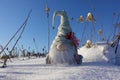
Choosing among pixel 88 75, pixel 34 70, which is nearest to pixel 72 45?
pixel 34 70

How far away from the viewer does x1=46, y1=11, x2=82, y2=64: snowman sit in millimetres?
7297

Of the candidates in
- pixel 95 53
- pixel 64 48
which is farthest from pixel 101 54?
pixel 64 48

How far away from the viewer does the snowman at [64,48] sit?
23.9 ft

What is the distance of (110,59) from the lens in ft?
25.7

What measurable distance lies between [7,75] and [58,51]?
2.16 metres

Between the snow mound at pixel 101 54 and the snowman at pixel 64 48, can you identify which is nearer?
the snowman at pixel 64 48

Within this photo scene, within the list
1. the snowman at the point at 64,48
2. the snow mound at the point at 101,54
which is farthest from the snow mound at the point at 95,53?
the snowman at the point at 64,48

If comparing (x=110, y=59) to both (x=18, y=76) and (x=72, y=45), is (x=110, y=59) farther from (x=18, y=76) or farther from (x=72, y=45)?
(x=18, y=76)

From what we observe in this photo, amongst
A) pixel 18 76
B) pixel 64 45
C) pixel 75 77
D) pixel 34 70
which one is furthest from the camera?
pixel 64 45

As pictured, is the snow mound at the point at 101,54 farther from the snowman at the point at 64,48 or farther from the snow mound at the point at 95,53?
the snowman at the point at 64,48

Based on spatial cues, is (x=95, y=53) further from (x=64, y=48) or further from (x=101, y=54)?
(x=64, y=48)

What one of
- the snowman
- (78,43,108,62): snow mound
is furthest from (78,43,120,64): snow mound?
the snowman

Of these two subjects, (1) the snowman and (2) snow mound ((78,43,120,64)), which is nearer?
(1) the snowman

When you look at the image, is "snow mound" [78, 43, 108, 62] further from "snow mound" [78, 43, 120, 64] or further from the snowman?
the snowman
